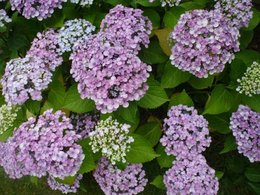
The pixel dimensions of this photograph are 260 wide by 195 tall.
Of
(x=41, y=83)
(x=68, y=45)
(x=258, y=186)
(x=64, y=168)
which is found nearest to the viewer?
(x=64, y=168)

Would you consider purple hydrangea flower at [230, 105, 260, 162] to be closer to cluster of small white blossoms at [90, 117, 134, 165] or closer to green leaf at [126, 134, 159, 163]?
green leaf at [126, 134, 159, 163]

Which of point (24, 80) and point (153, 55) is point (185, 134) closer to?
point (153, 55)

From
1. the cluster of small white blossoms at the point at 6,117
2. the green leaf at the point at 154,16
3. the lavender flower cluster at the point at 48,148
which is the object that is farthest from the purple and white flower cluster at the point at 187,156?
the cluster of small white blossoms at the point at 6,117

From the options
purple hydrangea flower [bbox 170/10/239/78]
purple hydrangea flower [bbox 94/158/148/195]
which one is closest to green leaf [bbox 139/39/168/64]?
purple hydrangea flower [bbox 170/10/239/78]

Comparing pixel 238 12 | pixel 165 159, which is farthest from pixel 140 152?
pixel 238 12

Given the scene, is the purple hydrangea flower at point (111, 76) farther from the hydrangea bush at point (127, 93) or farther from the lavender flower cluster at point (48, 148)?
the lavender flower cluster at point (48, 148)

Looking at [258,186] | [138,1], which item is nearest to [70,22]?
[138,1]

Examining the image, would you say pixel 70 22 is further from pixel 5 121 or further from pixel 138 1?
pixel 5 121
